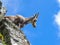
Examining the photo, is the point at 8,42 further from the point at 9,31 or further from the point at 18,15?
the point at 18,15

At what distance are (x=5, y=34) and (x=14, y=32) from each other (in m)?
0.92

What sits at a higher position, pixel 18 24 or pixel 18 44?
pixel 18 24

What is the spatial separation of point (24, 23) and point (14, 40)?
358cm

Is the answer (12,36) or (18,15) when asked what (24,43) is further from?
(18,15)

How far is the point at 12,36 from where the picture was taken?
3622 centimetres

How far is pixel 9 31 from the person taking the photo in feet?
120

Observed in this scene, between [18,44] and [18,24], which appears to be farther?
[18,24]

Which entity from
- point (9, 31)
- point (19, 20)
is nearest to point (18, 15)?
point (19, 20)

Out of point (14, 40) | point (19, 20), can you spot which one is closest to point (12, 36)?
point (14, 40)

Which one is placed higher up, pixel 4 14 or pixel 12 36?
pixel 4 14

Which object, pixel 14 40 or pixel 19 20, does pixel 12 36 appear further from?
pixel 19 20

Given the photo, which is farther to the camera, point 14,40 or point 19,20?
point 19,20

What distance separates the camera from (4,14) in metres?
38.0

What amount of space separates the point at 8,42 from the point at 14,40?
2.57ft
